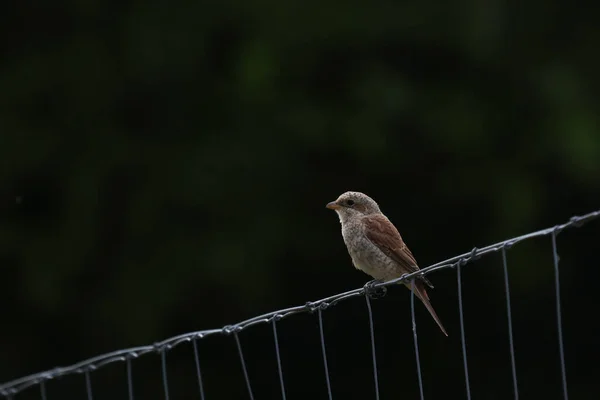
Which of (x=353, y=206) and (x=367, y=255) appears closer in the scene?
(x=367, y=255)

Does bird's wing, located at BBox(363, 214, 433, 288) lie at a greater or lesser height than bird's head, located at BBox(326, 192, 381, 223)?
lesser

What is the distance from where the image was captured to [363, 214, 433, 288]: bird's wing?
5141 millimetres

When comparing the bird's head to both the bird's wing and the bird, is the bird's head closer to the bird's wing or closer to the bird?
the bird

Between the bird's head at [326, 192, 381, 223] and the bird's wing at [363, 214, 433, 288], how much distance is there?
15cm

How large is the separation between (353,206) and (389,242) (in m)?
0.43

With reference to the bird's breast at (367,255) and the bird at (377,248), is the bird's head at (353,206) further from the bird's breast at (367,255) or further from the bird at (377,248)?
the bird's breast at (367,255)

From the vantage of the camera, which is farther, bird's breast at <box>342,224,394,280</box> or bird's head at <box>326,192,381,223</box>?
bird's head at <box>326,192,381,223</box>

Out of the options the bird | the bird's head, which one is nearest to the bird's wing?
the bird

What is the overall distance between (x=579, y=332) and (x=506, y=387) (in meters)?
0.72

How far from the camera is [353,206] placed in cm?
554

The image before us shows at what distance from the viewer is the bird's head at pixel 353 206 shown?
5.50 m

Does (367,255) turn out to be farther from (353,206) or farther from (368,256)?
(353,206)

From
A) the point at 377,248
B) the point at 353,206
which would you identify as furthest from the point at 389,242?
the point at 353,206

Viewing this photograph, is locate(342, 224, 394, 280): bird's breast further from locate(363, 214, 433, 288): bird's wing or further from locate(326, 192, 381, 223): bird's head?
locate(326, 192, 381, 223): bird's head
